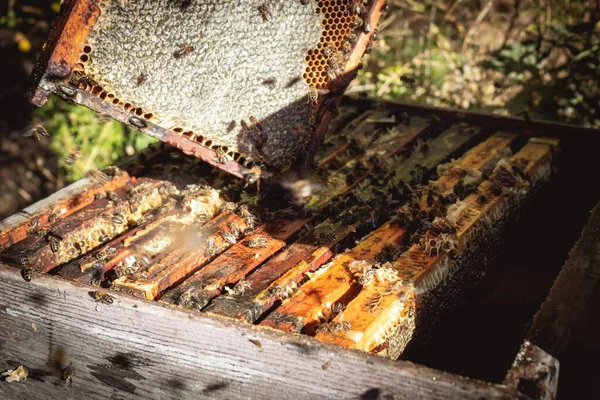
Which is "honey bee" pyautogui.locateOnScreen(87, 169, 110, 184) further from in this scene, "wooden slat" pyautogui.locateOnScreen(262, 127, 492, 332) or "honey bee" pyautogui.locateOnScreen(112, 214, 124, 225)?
"wooden slat" pyautogui.locateOnScreen(262, 127, 492, 332)

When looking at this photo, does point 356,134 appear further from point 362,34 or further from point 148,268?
point 148,268

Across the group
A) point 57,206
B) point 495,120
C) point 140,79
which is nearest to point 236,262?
point 140,79

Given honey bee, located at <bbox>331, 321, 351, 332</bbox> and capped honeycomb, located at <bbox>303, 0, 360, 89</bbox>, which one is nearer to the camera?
honey bee, located at <bbox>331, 321, 351, 332</bbox>

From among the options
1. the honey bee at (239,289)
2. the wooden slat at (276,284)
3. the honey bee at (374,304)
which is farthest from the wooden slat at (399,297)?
the honey bee at (239,289)

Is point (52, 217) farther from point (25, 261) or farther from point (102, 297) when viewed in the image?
point (102, 297)

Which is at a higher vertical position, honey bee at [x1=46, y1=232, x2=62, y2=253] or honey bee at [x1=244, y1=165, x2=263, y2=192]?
honey bee at [x1=244, y1=165, x2=263, y2=192]

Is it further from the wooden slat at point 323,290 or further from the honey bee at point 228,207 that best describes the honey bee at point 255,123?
the wooden slat at point 323,290

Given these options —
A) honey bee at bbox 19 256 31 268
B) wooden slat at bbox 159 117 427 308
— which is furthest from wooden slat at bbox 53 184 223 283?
wooden slat at bbox 159 117 427 308
